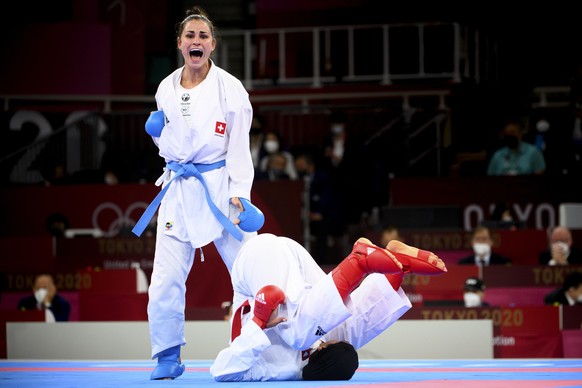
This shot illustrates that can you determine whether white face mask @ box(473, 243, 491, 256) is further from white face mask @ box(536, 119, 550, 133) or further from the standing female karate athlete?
the standing female karate athlete

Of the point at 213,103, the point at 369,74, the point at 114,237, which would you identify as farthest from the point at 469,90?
the point at 213,103

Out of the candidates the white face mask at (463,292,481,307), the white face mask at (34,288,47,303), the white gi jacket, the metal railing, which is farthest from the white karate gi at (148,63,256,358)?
the metal railing

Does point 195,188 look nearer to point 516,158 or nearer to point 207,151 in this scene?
point 207,151

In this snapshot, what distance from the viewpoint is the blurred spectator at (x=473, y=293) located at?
8.62m

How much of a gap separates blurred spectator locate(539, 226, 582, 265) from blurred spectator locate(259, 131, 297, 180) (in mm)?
2981

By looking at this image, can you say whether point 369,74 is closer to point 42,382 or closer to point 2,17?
point 2,17

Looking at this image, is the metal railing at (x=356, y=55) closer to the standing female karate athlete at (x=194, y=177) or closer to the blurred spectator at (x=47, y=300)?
the blurred spectator at (x=47, y=300)

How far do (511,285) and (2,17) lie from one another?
30.0 feet

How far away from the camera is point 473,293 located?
28.4 ft

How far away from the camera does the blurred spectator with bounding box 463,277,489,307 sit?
8.62 metres

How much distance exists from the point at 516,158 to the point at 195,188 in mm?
7149

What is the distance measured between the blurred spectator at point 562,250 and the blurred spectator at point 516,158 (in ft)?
6.71

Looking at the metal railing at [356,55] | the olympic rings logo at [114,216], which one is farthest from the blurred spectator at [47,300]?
the metal railing at [356,55]

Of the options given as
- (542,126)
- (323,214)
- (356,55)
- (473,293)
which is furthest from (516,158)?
(356,55)
